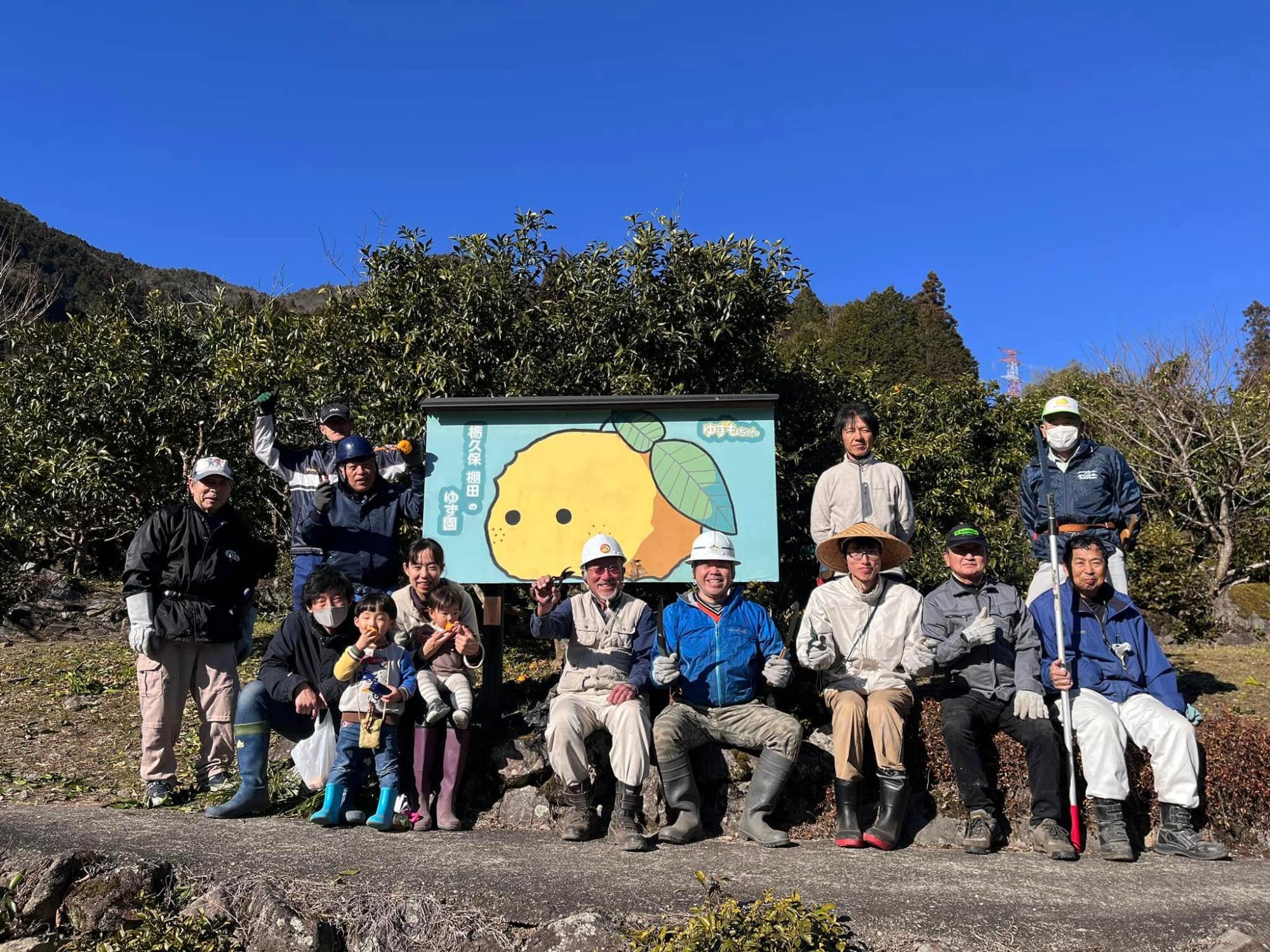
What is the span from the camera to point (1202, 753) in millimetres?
5062

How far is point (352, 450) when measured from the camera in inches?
A: 242

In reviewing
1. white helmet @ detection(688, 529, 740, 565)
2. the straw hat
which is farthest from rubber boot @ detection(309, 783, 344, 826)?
the straw hat

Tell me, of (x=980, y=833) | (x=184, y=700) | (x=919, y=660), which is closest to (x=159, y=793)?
(x=184, y=700)

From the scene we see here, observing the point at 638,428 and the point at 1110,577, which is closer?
the point at 1110,577

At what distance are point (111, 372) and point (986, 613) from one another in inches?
380

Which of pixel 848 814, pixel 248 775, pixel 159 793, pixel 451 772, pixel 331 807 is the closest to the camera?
pixel 848 814

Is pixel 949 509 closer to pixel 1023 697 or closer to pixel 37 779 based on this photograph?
pixel 1023 697

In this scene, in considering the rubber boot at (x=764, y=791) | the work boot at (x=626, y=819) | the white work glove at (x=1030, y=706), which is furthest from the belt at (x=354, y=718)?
the white work glove at (x=1030, y=706)

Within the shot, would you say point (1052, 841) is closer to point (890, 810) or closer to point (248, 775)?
point (890, 810)

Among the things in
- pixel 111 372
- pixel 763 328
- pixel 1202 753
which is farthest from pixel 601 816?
pixel 111 372

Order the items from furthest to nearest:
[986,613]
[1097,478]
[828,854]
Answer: [1097,478], [986,613], [828,854]

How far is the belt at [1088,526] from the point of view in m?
6.06

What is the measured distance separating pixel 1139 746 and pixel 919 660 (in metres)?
1.21

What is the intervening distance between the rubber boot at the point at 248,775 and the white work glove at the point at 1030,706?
431 centimetres
